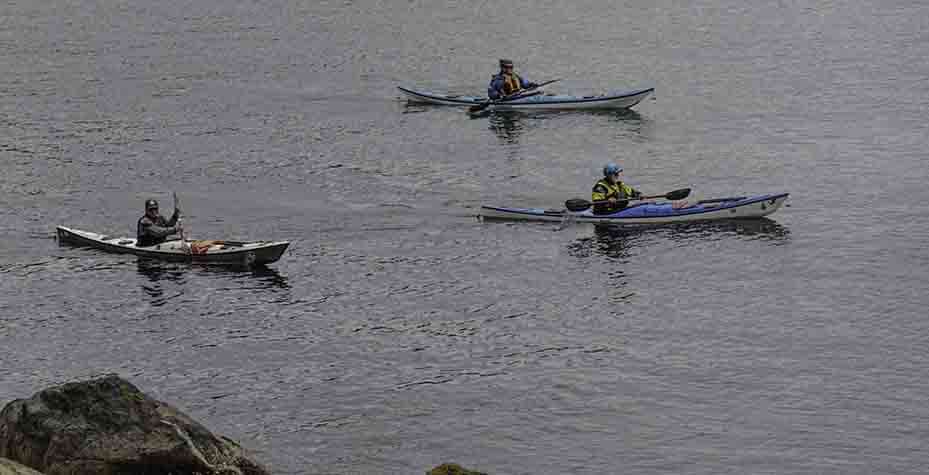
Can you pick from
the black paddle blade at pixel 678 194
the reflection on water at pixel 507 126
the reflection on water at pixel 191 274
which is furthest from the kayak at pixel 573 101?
the reflection on water at pixel 191 274

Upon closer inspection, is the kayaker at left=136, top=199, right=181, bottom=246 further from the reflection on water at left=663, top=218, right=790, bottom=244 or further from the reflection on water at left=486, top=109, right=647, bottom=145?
the reflection on water at left=486, top=109, right=647, bottom=145

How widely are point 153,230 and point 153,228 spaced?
63mm

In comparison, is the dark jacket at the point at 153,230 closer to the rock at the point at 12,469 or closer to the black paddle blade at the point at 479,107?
the rock at the point at 12,469

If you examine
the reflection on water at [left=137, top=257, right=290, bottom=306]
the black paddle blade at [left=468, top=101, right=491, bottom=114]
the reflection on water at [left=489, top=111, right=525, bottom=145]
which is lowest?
the reflection on water at [left=137, top=257, right=290, bottom=306]

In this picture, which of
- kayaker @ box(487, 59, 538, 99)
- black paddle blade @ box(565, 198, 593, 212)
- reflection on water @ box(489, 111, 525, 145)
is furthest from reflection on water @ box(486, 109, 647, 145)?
black paddle blade @ box(565, 198, 593, 212)

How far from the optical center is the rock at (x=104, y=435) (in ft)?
58.5

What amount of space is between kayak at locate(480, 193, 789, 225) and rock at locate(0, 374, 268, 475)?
21.9 meters

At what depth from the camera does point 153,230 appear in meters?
36.5

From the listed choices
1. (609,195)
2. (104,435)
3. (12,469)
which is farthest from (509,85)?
(12,469)

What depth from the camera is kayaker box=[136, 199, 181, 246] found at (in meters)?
36.5

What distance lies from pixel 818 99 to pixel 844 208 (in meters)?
17.4

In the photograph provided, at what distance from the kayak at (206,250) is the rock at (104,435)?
54.9ft

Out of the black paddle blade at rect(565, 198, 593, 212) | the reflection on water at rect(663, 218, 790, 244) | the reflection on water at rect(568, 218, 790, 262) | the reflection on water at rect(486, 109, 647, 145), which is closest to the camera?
the reflection on water at rect(568, 218, 790, 262)

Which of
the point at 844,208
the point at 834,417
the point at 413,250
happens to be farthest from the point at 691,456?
the point at 844,208
